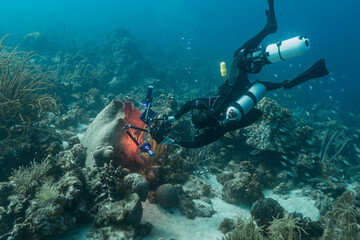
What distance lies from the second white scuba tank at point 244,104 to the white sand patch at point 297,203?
139 inches

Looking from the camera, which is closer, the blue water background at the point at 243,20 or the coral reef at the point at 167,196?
the coral reef at the point at 167,196

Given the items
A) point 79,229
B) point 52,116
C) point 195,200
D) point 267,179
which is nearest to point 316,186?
point 267,179

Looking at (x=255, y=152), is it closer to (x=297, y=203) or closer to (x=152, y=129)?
(x=297, y=203)

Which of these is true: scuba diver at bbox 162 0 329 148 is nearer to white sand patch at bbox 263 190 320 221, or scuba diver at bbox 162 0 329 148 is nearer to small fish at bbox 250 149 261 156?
small fish at bbox 250 149 261 156

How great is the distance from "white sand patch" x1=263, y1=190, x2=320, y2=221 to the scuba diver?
3.11m

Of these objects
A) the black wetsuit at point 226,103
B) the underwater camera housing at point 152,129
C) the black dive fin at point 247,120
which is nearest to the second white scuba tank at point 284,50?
the black wetsuit at point 226,103

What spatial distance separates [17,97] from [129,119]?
347 centimetres

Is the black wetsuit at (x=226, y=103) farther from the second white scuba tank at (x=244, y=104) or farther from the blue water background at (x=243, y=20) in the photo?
the blue water background at (x=243, y=20)

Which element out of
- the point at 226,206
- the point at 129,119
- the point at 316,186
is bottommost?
the point at 226,206

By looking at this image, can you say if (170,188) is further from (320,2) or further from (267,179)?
(320,2)

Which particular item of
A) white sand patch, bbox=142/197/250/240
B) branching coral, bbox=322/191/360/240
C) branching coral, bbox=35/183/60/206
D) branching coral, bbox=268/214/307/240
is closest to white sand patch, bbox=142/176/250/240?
white sand patch, bbox=142/197/250/240

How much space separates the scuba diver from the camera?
14.8ft

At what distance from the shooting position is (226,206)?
5.51 meters

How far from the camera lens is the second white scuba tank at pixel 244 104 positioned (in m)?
4.36
